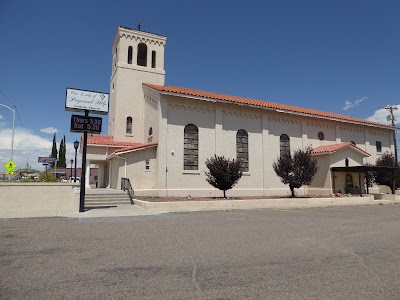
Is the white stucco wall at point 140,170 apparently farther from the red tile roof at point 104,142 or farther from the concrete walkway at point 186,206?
the concrete walkway at point 186,206

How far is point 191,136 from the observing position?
958 inches

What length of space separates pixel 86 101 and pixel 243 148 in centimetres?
1430

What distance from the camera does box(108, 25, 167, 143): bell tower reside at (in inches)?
1133

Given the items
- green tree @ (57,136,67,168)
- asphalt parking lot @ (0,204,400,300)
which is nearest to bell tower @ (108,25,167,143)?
asphalt parking lot @ (0,204,400,300)

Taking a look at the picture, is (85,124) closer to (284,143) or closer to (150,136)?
(150,136)

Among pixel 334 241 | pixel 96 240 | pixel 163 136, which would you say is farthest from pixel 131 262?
pixel 163 136

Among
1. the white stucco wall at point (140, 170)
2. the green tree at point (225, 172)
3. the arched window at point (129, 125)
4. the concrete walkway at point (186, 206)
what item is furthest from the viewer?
the arched window at point (129, 125)

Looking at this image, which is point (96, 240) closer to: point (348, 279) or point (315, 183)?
point (348, 279)

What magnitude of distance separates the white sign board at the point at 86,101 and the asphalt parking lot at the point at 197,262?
7979 mm

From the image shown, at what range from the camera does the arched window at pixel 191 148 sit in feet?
78.5

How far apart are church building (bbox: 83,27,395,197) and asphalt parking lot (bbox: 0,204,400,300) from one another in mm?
12671

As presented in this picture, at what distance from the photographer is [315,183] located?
28297mm

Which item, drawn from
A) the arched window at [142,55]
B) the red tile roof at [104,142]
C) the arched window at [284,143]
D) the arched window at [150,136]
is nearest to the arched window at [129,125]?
the red tile roof at [104,142]

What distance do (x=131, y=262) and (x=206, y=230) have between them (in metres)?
4.46
